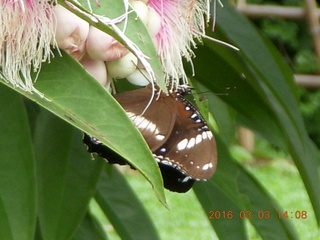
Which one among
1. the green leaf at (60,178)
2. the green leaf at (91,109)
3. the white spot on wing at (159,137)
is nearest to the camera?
the green leaf at (91,109)

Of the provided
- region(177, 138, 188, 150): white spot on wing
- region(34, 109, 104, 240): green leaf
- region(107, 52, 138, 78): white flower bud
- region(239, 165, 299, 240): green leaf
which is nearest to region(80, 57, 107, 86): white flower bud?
region(107, 52, 138, 78): white flower bud

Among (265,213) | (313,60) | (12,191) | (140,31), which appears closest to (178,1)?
(140,31)

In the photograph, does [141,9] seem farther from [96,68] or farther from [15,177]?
[15,177]

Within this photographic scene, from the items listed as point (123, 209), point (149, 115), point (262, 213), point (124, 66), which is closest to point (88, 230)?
point (123, 209)

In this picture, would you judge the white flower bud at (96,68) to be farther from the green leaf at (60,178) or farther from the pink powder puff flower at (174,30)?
the green leaf at (60,178)

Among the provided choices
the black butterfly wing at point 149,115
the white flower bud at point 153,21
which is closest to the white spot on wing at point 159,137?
the black butterfly wing at point 149,115

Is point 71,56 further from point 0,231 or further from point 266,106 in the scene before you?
point 266,106
